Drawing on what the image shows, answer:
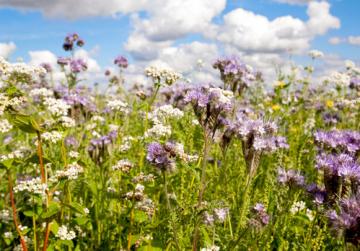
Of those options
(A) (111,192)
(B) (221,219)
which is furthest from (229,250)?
(A) (111,192)

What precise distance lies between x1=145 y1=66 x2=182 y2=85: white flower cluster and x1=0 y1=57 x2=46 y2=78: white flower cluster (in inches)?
47.1


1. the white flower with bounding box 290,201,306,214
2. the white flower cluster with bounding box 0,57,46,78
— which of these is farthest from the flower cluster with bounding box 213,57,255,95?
the white flower cluster with bounding box 0,57,46,78

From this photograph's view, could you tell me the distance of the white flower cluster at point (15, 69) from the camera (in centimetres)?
346

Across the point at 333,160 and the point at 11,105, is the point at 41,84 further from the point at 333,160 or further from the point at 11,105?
the point at 333,160

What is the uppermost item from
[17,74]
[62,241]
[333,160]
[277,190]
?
[17,74]

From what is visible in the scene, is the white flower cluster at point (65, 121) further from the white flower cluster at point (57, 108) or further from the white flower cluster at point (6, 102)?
the white flower cluster at point (6, 102)

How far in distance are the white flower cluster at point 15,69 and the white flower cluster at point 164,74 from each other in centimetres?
120

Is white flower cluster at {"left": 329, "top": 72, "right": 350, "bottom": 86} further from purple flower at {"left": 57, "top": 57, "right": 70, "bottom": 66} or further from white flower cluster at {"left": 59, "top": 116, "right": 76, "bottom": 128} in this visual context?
white flower cluster at {"left": 59, "top": 116, "right": 76, "bottom": 128}

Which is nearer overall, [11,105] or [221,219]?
[11,105]

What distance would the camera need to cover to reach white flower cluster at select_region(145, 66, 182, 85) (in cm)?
473

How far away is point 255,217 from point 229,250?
1.20ft

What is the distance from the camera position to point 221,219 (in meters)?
3.35

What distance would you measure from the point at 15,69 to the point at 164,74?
164 cm

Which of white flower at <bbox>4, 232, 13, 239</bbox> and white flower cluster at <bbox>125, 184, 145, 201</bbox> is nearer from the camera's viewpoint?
white flower cluster at <bbox>125, 184, 145, 201</bbox>
